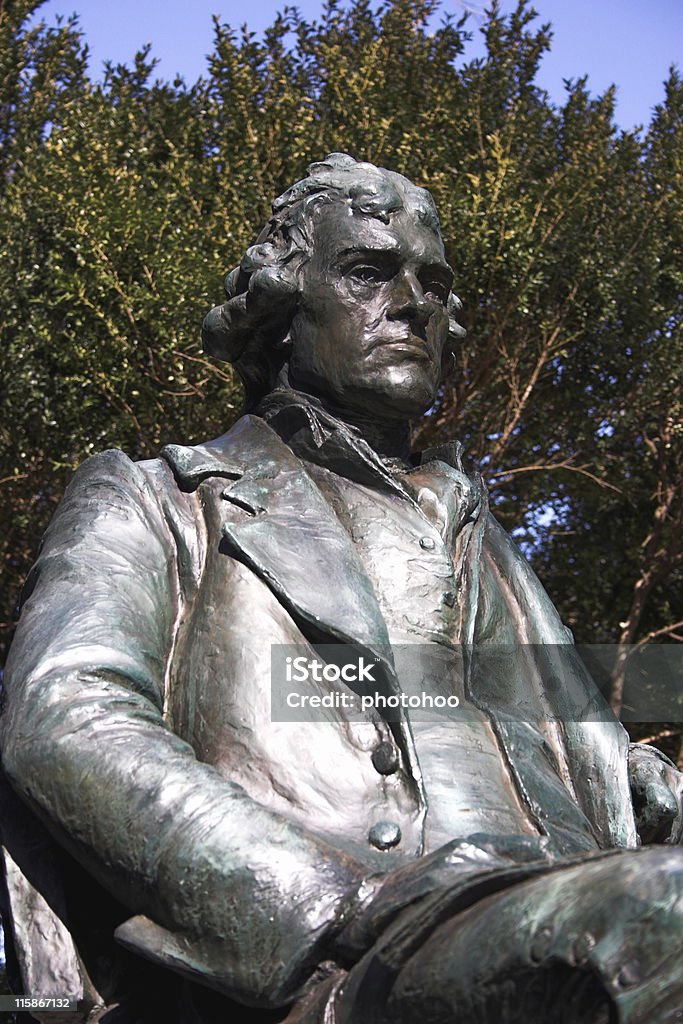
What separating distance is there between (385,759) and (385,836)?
0.21 m

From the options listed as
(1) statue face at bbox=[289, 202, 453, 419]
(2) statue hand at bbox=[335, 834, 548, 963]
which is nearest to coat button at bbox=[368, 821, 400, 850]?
(2) statue hand at bbox=[335, 834, 548, 963]

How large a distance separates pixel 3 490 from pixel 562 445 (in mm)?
3979

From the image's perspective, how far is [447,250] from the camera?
10914 mm

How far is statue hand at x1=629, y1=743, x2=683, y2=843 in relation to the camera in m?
3.93

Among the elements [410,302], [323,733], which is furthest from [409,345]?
[323,733]

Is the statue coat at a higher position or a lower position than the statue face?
lower

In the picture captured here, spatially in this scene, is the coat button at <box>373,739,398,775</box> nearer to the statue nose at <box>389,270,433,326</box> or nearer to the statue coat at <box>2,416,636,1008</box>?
the statue coat at <box>2,416,636,1008</box>

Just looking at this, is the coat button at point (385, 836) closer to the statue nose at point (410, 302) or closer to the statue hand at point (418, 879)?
the statue hand at point (418, 879)

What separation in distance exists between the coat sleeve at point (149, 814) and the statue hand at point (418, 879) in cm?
3

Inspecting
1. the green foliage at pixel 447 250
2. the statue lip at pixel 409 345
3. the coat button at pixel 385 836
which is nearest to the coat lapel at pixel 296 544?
the coat button at pixel 385 836

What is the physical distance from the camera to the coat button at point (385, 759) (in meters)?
3.42

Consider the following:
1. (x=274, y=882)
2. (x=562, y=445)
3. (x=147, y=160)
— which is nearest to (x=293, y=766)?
(x=274, y=882)

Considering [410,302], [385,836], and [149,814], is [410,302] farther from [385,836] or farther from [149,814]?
[149,814]

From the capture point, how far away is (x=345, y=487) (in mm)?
4152
